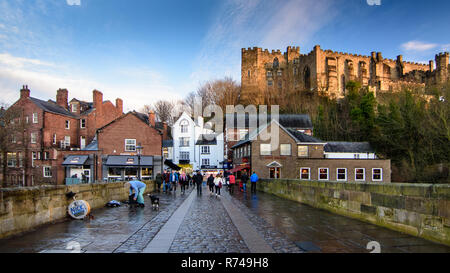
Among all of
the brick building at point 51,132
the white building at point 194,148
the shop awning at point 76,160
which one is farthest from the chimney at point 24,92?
the white building at point 194,148

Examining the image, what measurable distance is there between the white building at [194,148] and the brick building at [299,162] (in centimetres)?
1606

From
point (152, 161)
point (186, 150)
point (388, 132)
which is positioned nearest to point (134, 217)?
point (152, 161)

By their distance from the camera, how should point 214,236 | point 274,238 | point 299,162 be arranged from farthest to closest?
point 299,162 → point 214,236 → point 274,238

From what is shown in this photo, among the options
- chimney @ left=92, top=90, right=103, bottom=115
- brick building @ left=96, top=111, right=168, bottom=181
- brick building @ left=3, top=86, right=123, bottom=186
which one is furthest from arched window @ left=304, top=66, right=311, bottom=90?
brick building @ left=96, top=111, right=168, bottom=181

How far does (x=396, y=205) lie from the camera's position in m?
8.03

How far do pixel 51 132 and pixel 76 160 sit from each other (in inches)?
388

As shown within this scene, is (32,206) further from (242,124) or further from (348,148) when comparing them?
(242,124)

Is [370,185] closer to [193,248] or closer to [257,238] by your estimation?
[257,238]

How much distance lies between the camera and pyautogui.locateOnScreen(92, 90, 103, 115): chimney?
48.2m

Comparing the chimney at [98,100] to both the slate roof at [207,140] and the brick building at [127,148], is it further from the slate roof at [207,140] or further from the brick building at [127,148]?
the slate roof at [207,140]

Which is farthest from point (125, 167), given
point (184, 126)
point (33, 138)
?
point (184, 126)

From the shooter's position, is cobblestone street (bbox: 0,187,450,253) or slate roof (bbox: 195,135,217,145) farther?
slate roof (bbox: 195,135,217,145)

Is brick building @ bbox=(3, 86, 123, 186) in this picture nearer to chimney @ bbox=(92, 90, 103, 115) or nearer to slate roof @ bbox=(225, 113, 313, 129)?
chimney @ bbox=(92, 90, 103, 115)

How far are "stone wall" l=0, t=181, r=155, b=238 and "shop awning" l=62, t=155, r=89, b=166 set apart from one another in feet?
102
